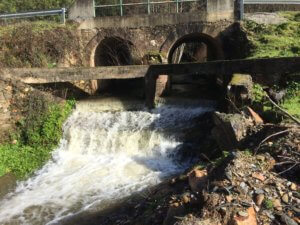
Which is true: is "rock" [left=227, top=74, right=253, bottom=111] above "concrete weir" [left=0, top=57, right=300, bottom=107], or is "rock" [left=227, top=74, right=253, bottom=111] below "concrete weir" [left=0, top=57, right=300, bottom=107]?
below

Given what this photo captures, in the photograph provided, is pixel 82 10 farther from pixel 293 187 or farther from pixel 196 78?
pixel 293 187

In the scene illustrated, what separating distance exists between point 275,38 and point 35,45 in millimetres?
9088

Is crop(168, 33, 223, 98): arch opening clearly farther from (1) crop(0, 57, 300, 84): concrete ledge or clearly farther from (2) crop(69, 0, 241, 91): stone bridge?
(1) crop(0, 57, 300, 84): concrete ledge

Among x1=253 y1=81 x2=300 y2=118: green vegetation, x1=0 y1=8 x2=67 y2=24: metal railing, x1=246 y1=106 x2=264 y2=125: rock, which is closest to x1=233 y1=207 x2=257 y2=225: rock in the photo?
x1=246 y1=106 x2=264 y2=125: rock

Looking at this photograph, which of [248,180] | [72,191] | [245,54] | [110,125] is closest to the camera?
[248,180]

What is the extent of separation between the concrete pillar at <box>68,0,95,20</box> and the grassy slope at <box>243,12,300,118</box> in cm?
635

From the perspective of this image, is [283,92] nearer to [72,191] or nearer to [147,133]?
[147,133]

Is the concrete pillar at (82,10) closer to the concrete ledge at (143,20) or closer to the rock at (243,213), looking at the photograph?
the concrete ledge at (143,20)

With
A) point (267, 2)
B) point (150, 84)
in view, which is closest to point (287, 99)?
point (150, 84)

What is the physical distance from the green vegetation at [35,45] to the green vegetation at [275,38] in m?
7.23

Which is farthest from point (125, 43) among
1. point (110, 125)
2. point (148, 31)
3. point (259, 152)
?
point (259, 152)

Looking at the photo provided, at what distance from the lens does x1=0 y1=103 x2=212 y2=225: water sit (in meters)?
→ 9.34

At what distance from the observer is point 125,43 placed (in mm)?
16875

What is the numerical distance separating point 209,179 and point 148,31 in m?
10.9
